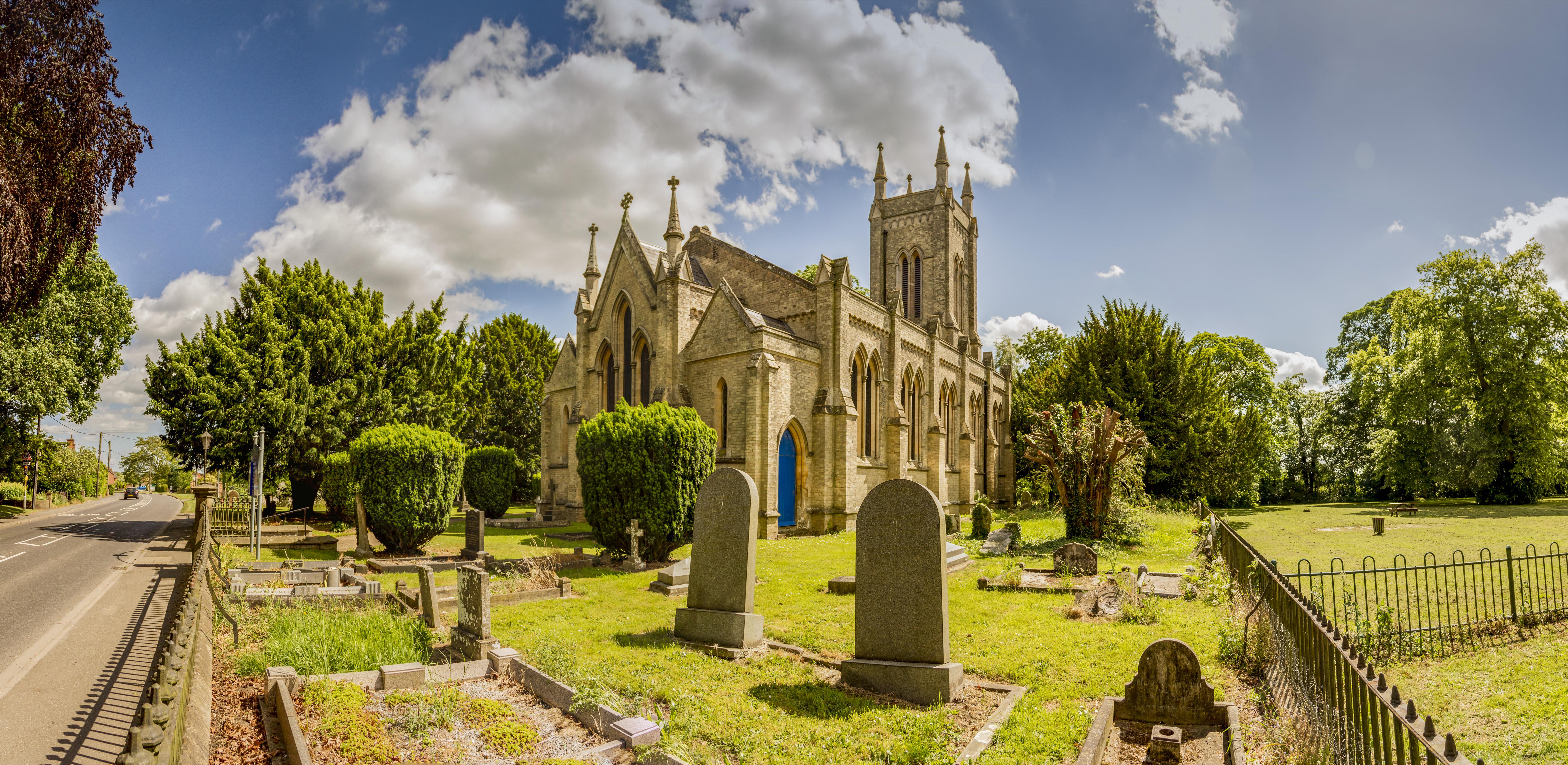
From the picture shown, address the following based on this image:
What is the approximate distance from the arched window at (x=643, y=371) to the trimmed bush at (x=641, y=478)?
10.5m

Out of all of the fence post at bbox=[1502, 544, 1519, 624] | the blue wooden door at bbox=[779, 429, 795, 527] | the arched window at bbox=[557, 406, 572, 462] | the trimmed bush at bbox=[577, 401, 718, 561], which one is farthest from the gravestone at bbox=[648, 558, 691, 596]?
the arched window at bbox=[557, 406, 572, 462]

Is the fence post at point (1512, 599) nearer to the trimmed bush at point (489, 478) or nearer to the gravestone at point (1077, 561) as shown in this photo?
the gravestone at point (1077, 561)

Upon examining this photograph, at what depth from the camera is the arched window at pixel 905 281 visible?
122 ft

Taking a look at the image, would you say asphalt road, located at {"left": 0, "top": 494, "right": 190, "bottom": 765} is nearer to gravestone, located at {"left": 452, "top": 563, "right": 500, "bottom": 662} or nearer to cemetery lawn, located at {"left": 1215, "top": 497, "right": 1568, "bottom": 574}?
gravestone, located at {"left": 452, "top": 563, "right": 500, "bottom": 662}

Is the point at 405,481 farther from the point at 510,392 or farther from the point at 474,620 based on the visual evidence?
the point at 510,392

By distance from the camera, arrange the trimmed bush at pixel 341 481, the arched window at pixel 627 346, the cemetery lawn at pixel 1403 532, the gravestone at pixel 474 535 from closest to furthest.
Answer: the cemetery lawn at pixel 1403 532
the gravestone at pixel 474 535
the trimmed bush at pixel 341 481
the arched window at pixel 627 346

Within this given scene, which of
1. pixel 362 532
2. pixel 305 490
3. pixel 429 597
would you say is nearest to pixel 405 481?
pixel 362 532

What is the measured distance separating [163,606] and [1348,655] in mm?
14751

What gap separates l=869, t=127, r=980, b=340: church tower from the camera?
36.3 m

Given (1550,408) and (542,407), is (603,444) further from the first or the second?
(1550,408)

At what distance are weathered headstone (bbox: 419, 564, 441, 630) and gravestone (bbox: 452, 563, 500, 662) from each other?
123 centimetres

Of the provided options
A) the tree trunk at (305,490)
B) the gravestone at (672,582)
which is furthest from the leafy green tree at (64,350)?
the gravestone at (672,582)

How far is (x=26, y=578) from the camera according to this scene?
13.2 metres

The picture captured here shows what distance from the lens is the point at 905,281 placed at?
124ft
